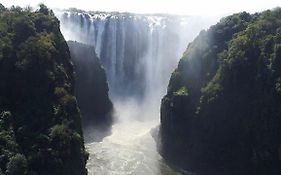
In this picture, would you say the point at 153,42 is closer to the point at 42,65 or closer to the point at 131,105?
the point at 131,105

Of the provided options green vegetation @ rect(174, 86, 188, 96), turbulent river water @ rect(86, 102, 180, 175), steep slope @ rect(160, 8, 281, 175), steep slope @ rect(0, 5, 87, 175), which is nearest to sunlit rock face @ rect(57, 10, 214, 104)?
turbulent river water @ rect(86, 102, 180, 175)

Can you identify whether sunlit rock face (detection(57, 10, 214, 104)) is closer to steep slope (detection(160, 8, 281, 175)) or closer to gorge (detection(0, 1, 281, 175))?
gorge (detection(0, 1, 281, 175))

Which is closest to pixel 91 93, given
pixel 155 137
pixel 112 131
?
pixel 112 131

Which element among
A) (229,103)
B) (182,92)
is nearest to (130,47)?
(182,92)

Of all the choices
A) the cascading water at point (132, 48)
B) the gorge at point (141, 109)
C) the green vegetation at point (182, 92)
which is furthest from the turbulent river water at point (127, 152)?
the cascading water at point (132, 48)

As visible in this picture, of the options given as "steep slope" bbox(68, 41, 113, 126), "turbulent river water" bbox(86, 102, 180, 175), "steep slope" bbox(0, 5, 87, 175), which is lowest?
"turbulent river water" bbox(86, 102, 180, 175)

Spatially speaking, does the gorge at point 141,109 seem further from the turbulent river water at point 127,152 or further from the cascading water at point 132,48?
the cascading water at point 132,48
